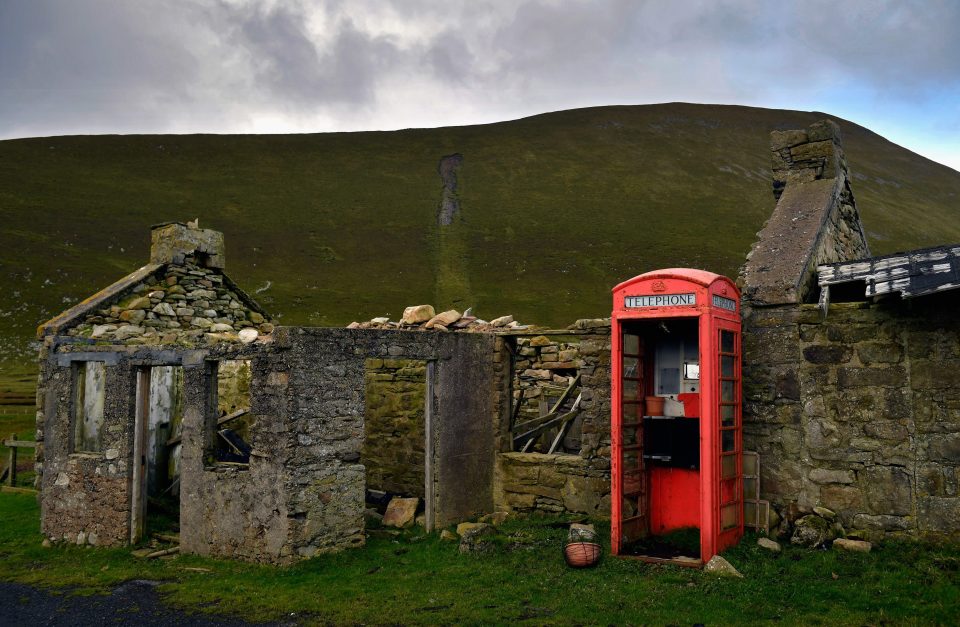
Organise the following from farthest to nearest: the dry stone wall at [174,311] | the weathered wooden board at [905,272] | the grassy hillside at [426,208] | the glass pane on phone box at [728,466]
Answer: the grassy hillside at [426,208] < the dry stone wall at [174,311] < the glass pane on phone box at [728,466] < the weathered wooden board at [905,272]

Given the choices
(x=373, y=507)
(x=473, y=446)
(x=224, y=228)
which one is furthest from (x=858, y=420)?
(x=224, y=228)

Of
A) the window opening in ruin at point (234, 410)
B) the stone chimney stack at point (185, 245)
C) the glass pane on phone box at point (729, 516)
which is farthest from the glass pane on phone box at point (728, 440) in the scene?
the stone chimney stack at point (185, 245)

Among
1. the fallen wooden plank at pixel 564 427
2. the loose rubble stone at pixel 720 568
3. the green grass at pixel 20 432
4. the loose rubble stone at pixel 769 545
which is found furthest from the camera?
the green grass at pixel 20 432

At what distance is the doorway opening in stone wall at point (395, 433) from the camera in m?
11.7

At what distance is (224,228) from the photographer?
222 ft

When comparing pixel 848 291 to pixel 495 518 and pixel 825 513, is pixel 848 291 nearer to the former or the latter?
pixel 825 513

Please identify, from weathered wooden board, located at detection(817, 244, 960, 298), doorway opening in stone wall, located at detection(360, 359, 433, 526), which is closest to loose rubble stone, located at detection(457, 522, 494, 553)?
doorway opening in stone wall, located at detection(360, 359, 433, 526)

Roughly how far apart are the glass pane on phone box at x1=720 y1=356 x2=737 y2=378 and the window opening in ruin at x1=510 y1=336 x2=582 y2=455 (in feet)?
12.2

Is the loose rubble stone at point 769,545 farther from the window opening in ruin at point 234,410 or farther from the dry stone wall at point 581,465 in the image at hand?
the window opening in ruin at point 234,410

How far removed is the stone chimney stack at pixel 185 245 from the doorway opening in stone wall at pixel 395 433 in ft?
13.8

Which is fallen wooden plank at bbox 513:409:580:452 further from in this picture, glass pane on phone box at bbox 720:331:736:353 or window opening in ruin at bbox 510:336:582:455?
glass pane on phone box at bbox 720:331:736:353

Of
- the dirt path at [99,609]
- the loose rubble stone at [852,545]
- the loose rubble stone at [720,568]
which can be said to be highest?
the loose rubble stone at [852,545]

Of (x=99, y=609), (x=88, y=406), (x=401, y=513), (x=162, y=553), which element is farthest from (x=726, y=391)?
(x=88, y=406)

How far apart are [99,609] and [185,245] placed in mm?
7530
